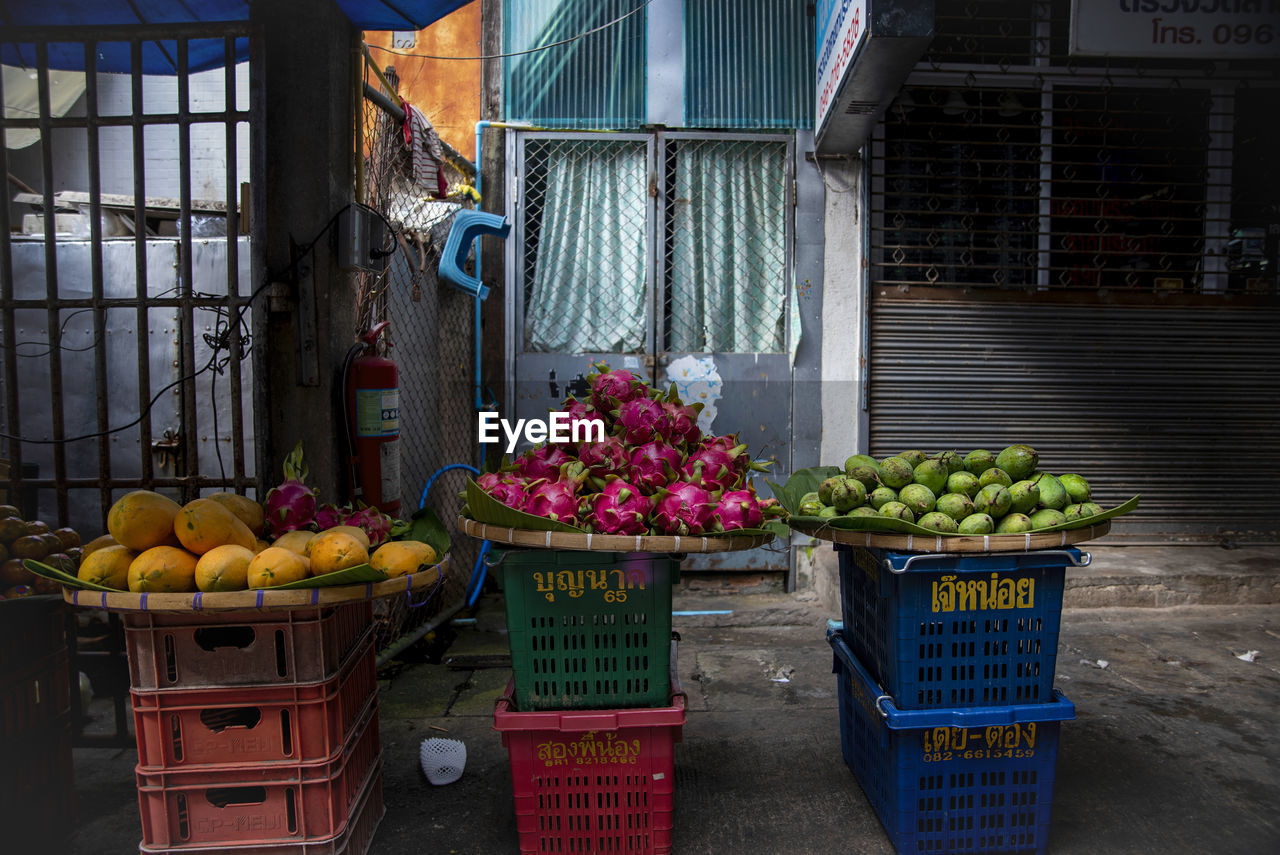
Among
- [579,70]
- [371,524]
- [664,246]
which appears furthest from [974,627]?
[579,70]

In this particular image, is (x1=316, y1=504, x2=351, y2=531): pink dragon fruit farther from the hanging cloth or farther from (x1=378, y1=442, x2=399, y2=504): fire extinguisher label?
the hanging cloth

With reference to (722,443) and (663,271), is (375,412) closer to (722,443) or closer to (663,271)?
→ (722,443)

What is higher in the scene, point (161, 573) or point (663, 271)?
point (663, 271)

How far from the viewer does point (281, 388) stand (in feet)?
12.8

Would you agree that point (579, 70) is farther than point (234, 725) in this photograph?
Yes

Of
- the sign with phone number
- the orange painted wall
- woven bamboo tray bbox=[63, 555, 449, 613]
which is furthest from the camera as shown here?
the orange painted wall

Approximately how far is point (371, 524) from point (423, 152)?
3.24m

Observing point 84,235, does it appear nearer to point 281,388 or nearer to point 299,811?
point 281,388

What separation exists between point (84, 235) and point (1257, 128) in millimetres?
9601

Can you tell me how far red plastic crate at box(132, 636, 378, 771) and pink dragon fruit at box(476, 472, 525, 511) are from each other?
834mm

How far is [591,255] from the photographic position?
6328mm

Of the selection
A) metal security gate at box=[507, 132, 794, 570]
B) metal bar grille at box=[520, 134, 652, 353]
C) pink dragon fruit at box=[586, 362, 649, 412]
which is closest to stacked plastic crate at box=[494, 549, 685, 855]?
pink dragon fruit at box=[586, 362, 649, 412]

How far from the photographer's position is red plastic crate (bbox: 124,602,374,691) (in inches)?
101

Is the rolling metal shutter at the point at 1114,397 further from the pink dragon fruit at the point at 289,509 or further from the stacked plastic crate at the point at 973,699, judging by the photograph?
the pink dragon fruit at the point at 289,509
